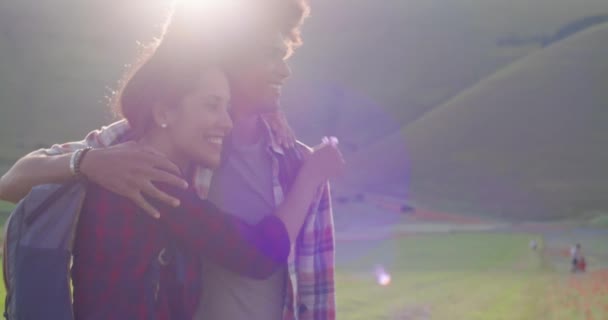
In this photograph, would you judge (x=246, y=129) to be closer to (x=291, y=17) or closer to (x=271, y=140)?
(x=271, y=140)

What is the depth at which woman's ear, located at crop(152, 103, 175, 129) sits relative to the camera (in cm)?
245

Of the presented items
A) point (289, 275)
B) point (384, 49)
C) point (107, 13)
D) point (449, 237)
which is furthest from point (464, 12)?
point (289, 275)

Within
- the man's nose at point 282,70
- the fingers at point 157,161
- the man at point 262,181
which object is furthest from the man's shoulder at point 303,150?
the fingers at point 157,161

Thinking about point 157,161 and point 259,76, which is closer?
point 157,161

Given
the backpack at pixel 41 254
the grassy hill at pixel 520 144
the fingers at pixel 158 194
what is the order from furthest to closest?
the grassy hill at pixel 520 144
the fingers at pixel 158 194
the backpack at pixel 41 254

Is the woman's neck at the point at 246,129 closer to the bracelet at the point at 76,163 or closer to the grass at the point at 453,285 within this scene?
the bracelet at the point at 76,163

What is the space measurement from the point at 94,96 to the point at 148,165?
92.6 meters

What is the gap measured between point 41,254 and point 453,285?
1678 centimetres

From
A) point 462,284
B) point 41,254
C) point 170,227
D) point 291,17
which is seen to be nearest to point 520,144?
point 462,284

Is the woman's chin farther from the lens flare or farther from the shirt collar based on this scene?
the lens flare

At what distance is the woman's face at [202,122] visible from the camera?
8.11 feet

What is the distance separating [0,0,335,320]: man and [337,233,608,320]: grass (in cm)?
981

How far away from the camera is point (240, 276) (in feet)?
9.31

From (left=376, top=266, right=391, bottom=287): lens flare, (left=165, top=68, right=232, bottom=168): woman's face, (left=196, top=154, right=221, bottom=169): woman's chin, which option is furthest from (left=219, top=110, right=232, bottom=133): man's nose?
(left=376, top=266, right=391, bottom=287): lens flare
